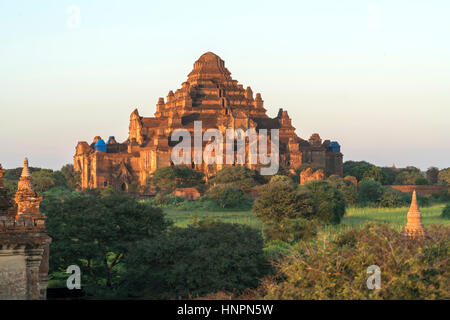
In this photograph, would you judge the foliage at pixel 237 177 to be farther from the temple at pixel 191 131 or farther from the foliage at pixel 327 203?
the foliage at pixel 327 203

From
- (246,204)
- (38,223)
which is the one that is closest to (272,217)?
(246,204)

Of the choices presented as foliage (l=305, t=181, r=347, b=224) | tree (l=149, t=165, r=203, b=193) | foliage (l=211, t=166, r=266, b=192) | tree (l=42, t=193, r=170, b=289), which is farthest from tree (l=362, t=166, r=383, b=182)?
tree (l=42, t=193, r=170, b=289)

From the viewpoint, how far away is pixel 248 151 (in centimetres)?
9156

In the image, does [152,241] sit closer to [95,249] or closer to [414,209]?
[95,249]

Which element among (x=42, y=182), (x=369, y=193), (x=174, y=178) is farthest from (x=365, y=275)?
(x=42, y=182)

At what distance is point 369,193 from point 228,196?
51.2 feet

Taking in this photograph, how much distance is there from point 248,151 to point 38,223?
7082cm

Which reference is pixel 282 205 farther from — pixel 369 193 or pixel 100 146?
pixel 100 146

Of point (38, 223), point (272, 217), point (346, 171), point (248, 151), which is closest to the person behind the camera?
point (38, 223)

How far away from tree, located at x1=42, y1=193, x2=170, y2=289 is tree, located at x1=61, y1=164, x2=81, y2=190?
68050 mm

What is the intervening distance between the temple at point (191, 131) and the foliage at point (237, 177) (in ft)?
20.9

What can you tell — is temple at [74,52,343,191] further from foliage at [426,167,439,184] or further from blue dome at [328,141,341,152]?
foliage at [426,167,439,184]

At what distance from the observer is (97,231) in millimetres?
36219

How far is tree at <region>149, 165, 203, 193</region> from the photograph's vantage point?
85.2m
